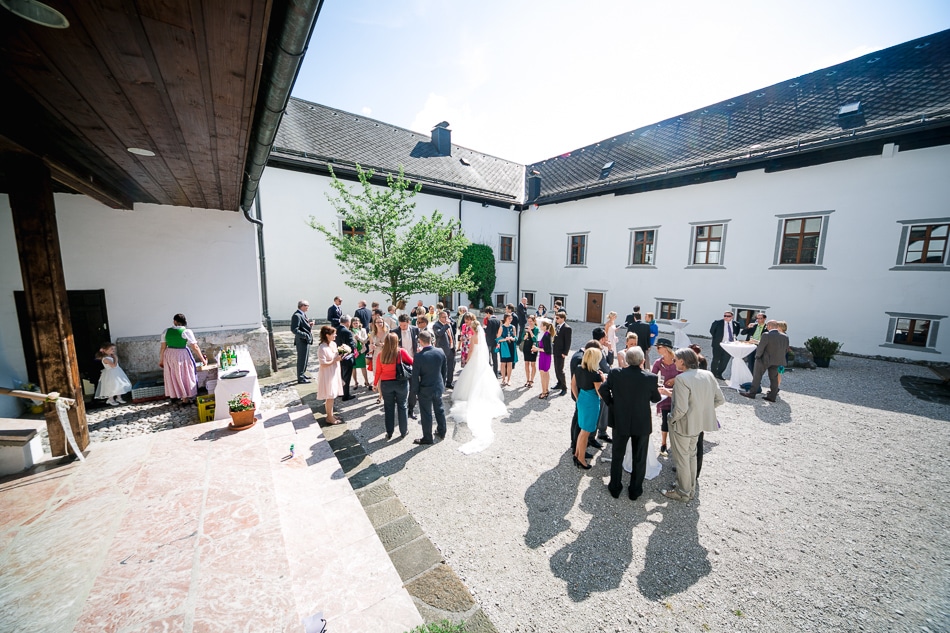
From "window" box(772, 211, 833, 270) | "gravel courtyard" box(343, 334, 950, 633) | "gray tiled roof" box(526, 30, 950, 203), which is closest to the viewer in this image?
"gravel courtyard" box(343, 334, 950, 633)

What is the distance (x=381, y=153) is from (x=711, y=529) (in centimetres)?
1973

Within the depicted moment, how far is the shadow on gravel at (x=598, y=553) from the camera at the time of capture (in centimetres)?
318

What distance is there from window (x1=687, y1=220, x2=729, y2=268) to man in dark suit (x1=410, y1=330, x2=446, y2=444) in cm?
1437

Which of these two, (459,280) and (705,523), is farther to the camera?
(459,280)

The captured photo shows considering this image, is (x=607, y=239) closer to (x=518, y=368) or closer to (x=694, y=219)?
(x=694, y=219)

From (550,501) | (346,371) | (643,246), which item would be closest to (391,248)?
(346,371)

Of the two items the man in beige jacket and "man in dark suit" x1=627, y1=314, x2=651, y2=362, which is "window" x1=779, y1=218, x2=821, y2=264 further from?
the man in beige jacket

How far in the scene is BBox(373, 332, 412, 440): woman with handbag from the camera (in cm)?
A: 537

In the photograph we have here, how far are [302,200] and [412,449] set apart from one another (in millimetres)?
13822

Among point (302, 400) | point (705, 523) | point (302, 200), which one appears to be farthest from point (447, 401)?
point (302, 200)

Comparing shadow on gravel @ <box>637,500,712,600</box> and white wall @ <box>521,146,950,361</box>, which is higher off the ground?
white wall @ <box>521,146,950,361</box>

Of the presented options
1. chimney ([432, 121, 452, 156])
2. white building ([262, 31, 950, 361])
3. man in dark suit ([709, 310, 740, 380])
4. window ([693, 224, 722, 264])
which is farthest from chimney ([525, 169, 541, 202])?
man in dark suit ([709, 310, 740, 380])

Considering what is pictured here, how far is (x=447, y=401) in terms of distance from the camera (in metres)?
7.57

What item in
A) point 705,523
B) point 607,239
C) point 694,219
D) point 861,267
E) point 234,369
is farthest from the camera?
point 607,239
